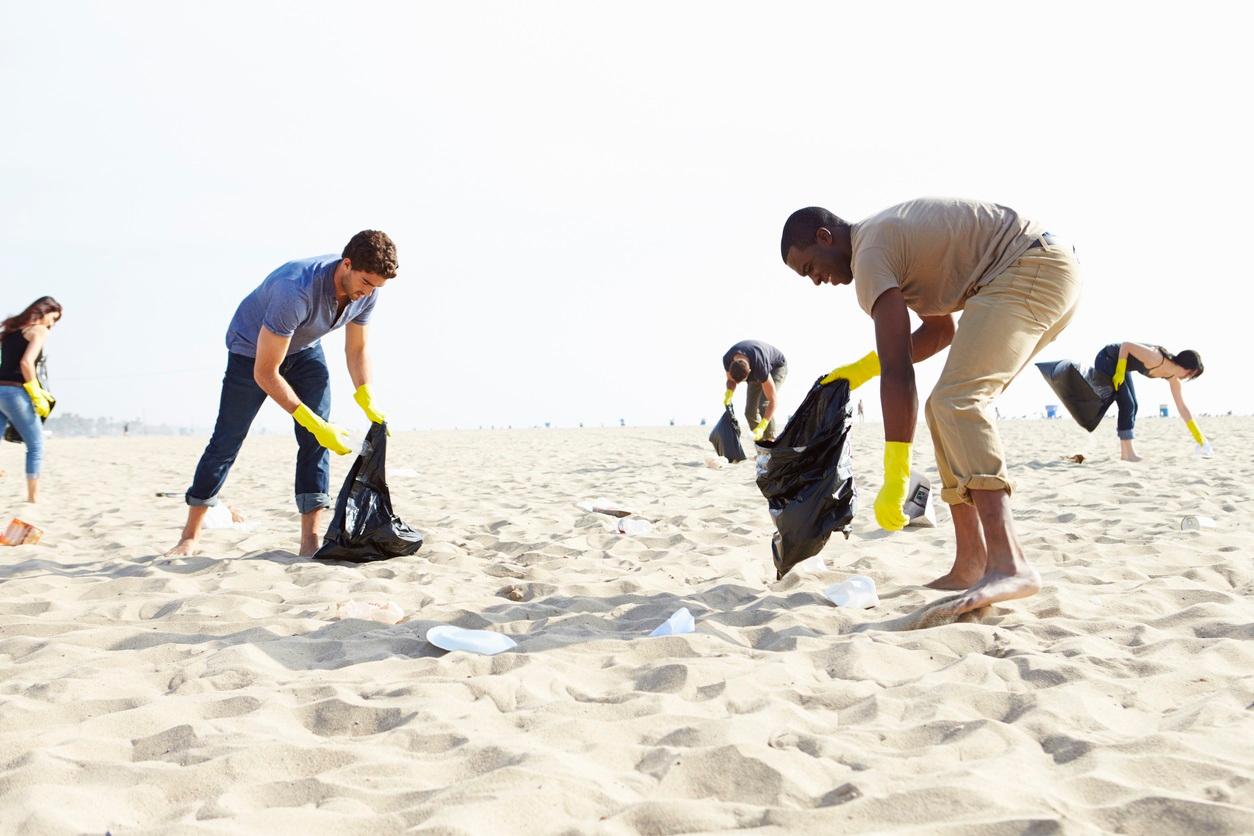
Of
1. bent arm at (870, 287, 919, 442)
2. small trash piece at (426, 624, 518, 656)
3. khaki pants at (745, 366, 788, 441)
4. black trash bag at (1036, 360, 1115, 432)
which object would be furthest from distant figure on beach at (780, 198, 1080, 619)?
khaki pants at (745, 366, 788, 441)

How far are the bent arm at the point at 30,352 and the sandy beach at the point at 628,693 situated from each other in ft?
7.35

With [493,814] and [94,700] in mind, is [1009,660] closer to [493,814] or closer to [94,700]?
[493,814]

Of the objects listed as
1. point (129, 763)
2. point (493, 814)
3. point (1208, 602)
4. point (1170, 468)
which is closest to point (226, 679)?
point (129, 763)

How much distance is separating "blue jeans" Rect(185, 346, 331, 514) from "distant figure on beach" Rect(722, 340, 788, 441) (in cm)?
493

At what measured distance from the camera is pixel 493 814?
1.61 meters

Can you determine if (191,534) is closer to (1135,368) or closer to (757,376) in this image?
(757,376)

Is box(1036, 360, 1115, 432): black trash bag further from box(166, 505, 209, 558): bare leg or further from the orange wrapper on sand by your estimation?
the orange wrapper on sand

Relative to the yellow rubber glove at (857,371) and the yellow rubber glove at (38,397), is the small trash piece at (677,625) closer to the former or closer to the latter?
the yellow rubber glove at (857,371)

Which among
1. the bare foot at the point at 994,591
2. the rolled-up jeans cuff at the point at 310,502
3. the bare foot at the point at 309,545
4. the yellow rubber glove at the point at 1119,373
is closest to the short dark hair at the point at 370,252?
the rolled-up jeans cuff at the point at 310,502

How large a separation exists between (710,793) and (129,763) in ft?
3.93

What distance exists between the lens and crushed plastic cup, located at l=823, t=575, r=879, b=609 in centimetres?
313

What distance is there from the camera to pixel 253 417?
429 cm

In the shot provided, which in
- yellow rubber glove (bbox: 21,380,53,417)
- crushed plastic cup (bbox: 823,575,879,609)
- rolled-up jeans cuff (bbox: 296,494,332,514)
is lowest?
crushed plastic cup (bbox: 823,575,879,609)

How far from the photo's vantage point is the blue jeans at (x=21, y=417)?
625 centimetres
